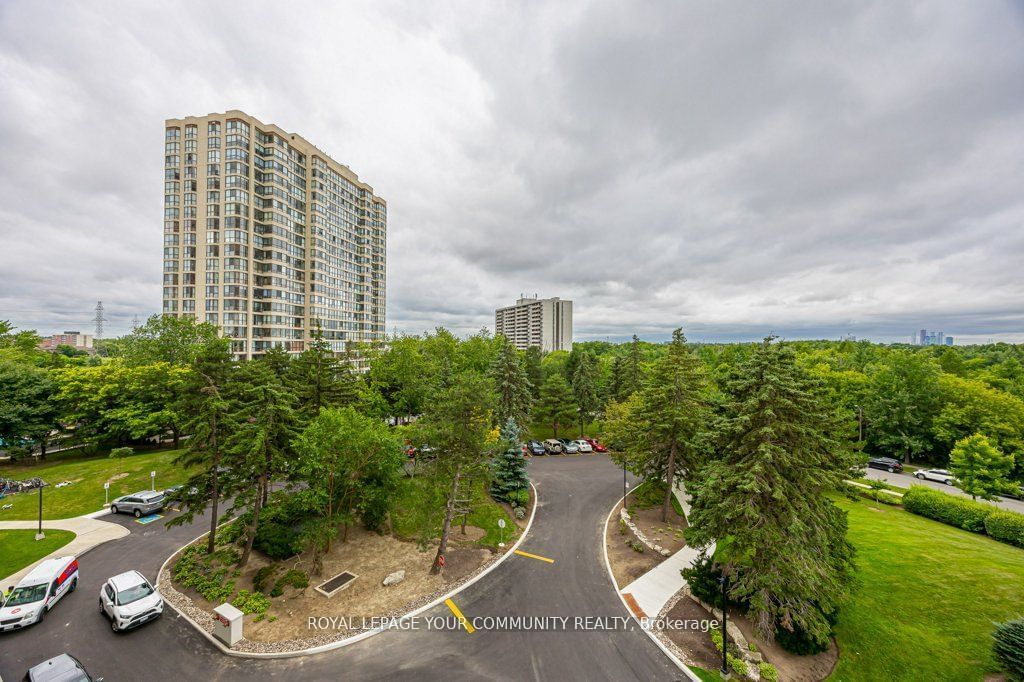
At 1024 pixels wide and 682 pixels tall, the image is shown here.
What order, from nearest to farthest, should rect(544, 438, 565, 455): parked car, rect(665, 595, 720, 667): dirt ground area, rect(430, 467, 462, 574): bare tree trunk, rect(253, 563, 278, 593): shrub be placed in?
rect(665, 595, 720, 667): dirt ground area
rect(253, 563, 278, 593): shrub
rect(430, 467, 462, 574): bare tree trunk
rect(544, 438, 565, 455): parked car

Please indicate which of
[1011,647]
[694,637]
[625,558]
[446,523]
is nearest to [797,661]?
[694,637]

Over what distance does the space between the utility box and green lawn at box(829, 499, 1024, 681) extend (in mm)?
22395

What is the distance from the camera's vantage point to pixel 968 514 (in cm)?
2388

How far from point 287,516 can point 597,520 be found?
1987 centimetres

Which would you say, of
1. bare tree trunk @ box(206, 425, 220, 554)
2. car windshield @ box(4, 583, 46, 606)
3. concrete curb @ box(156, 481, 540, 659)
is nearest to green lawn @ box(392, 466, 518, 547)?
concrete curb @ box(156, 481, 540, 659)

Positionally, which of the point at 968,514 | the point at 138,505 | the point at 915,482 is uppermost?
the point at 968,514

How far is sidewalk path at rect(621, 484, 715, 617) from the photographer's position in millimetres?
16891

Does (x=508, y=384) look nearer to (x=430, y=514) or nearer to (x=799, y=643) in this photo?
(x=430, y=514)

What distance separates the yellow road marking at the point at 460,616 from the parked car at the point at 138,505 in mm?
23187

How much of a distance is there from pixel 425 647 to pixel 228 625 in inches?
297

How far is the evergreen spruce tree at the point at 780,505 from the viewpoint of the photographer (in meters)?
13.6

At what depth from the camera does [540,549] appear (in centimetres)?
2169

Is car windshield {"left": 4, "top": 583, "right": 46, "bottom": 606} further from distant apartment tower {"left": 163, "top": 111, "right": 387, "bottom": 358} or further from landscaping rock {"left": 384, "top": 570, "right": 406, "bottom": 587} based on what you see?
distant apartment tower {"left": 163, "top": 111, "right": 387, "bottom": 358}

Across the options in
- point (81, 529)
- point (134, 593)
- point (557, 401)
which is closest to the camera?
point (134, 593)
